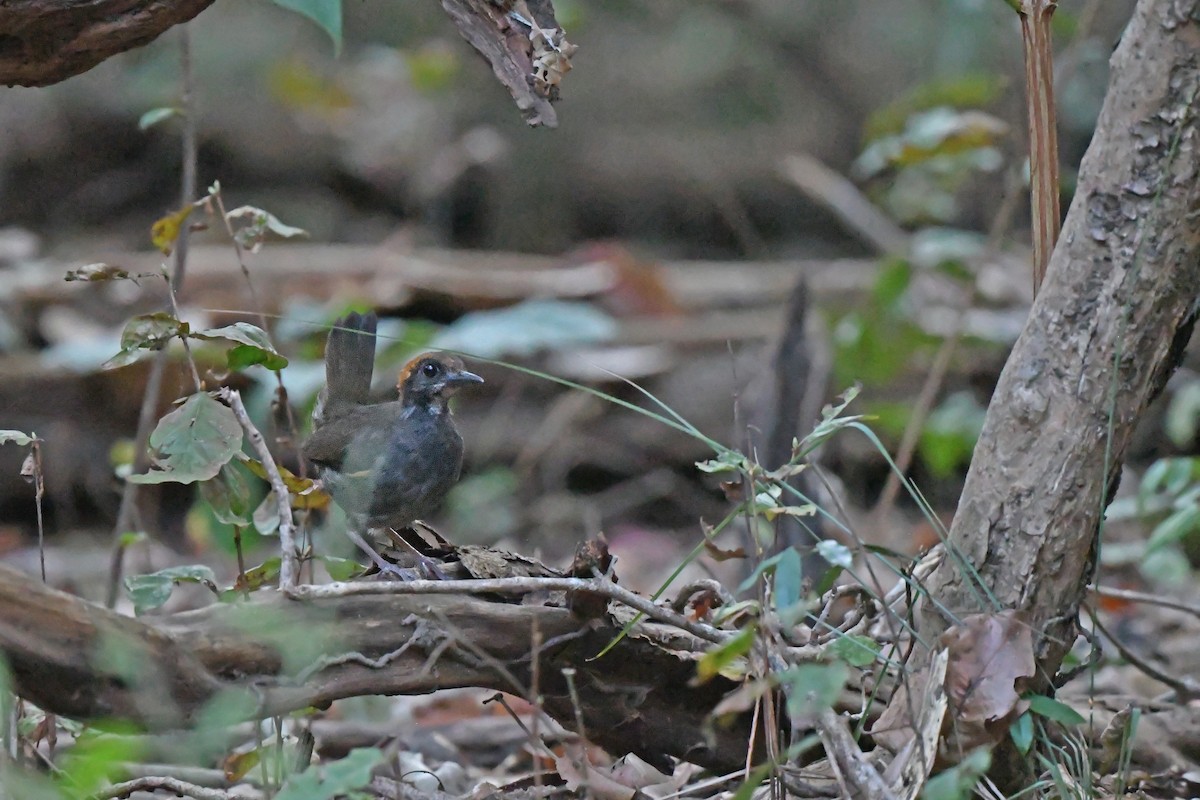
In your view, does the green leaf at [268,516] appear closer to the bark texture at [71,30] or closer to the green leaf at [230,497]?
the green leaf at [230,497]

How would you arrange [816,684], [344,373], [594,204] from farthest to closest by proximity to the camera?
[594,204] < [344,373] < [816,684]

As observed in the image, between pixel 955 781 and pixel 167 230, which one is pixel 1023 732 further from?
pixel 167 230

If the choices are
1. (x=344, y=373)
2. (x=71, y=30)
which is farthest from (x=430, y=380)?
(x=71, y=30)

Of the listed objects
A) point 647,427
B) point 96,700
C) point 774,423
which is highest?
point 96,700

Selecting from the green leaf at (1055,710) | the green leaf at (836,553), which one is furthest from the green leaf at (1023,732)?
the green leaf at (836,553)

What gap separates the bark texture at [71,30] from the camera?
2.72m

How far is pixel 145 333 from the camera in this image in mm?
2748

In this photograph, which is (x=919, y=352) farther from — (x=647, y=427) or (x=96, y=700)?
(x=96, y=700)

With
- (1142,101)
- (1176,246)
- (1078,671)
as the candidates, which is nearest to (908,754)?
(1078,671)

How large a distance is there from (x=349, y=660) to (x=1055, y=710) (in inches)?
51.3

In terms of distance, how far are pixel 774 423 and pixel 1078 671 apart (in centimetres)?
222

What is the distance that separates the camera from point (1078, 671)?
9.01 feet

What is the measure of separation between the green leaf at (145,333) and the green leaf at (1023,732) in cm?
181

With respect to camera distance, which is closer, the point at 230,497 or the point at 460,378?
the point at 230,497
